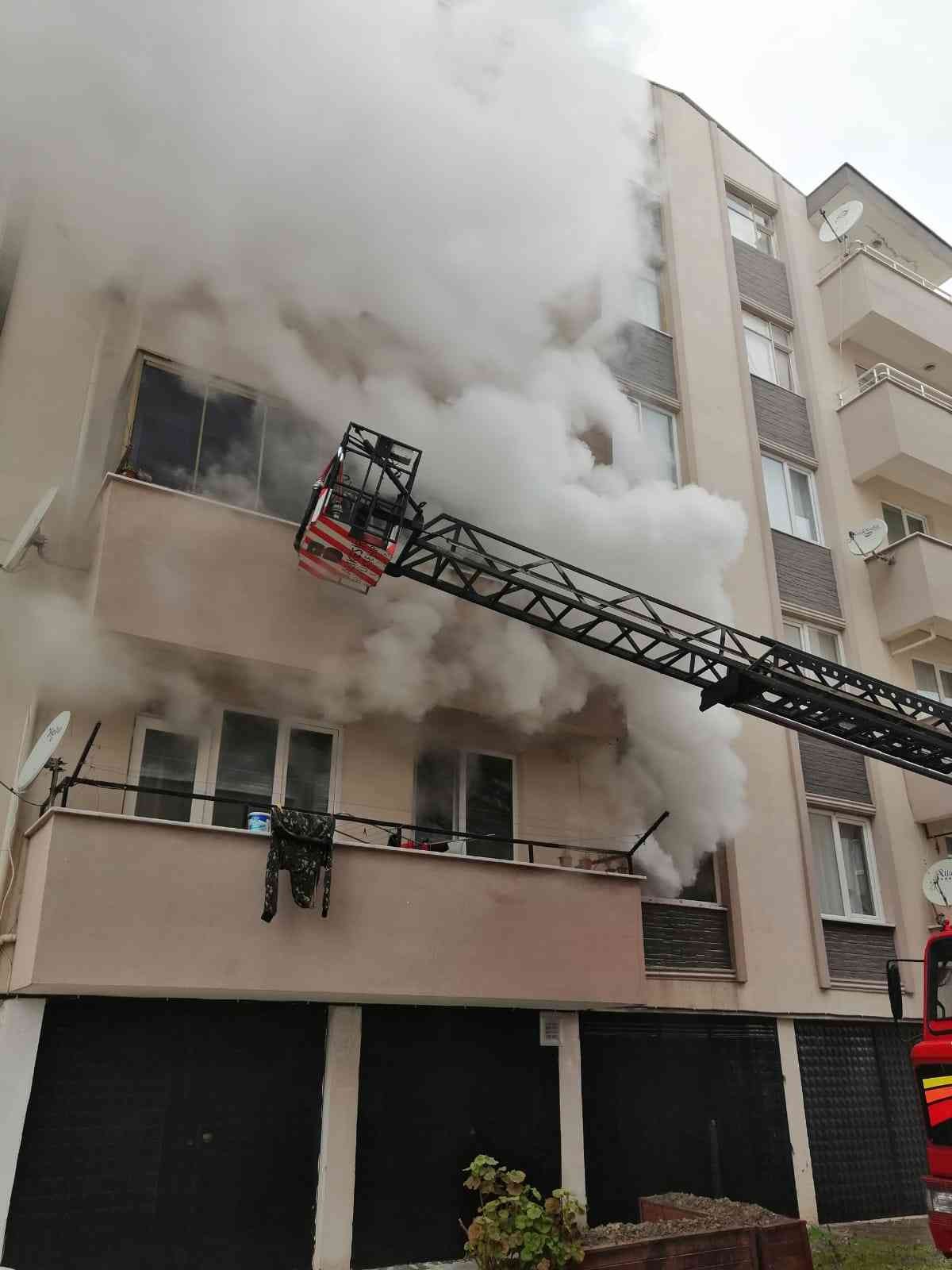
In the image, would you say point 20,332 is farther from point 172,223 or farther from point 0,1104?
point 0,1104

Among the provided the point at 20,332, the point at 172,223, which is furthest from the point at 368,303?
the point at 20,332

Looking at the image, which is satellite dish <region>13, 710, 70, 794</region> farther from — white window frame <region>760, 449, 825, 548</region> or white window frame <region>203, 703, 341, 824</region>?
white window frame <region>760, 449, 825, 548</region>

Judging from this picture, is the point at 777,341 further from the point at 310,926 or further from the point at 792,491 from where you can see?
the point at 310,926

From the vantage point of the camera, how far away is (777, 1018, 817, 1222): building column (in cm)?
1023

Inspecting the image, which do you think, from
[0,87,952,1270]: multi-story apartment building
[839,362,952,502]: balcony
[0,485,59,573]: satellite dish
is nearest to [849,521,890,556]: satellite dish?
[839,362,952,502]: balcony

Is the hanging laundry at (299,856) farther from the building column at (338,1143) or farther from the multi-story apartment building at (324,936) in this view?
the building column at (338,1143)

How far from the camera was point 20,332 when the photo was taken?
9.02 m

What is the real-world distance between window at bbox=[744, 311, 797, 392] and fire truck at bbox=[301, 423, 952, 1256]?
7.04 m

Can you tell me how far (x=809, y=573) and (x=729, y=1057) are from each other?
684cm

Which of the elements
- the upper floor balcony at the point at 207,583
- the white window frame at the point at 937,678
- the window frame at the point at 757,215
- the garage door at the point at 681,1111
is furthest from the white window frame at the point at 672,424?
the garage door at the point at 681,1111

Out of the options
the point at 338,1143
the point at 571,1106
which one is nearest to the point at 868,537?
the point at 571,1106

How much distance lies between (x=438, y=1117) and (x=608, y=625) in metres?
5.11

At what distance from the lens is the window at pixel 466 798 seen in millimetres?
9656

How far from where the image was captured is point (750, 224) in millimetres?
16938
